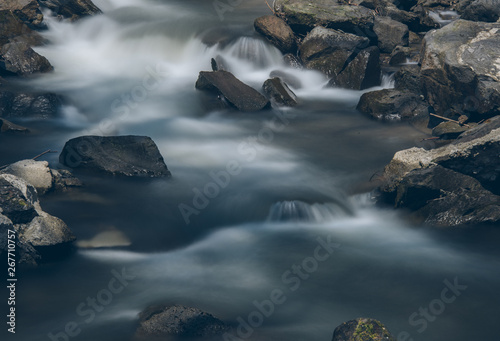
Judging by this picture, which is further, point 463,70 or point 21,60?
point 21,60

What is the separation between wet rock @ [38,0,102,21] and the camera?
56.8ft

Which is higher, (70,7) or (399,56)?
(70,7)

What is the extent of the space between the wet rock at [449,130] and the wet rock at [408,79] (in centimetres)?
192

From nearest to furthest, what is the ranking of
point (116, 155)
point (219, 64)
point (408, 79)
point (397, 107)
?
point (116, 155), point (397, 107), point (408, 79), point (219, 64)

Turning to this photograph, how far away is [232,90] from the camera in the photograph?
13.6m

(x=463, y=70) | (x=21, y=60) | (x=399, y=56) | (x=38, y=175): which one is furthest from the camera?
(x=399, y=56)

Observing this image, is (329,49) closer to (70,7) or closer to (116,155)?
(116,155)

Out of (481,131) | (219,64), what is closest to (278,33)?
(219,64)

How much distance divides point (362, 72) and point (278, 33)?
249cm

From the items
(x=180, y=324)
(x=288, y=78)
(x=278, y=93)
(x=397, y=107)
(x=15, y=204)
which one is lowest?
(x=288, y=78)

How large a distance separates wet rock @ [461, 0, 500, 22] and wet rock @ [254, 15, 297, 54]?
4.43 m

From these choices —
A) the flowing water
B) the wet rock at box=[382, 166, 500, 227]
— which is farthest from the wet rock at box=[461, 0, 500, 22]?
the wet rock at box=[382, 166, 500, 227]

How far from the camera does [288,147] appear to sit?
39.2 ft

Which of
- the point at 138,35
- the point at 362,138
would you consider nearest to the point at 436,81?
the point at 362,138
